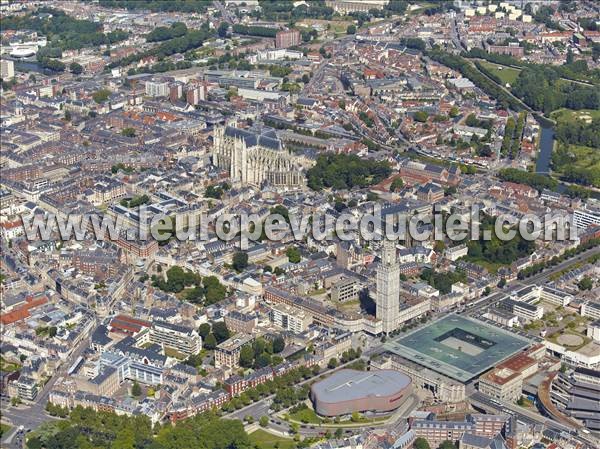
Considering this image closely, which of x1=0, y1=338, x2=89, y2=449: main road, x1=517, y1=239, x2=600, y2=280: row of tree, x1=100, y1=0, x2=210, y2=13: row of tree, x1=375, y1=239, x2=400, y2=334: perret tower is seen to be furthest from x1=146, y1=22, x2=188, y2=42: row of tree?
x1=0, y1=338, x2=89, y2=449: main road

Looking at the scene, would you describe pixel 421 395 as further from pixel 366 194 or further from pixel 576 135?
pixel 576 135

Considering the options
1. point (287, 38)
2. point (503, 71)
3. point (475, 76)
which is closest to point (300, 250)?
point (475, 76)

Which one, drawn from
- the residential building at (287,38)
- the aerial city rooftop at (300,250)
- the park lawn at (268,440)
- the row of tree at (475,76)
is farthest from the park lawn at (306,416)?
the residential building at (287,38)

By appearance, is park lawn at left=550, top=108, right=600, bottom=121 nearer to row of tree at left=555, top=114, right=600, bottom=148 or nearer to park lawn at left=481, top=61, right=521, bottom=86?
row of tree at left=555, top=114, right=600, bottom=148

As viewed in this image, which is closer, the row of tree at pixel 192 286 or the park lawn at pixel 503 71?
the row of tree at pixel 192 286

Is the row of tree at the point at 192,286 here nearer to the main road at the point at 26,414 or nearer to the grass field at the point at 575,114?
the main road at the point at 26,414

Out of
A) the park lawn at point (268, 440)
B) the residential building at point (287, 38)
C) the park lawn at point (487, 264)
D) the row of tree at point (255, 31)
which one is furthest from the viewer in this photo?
the row of tree at point (255, 31)
